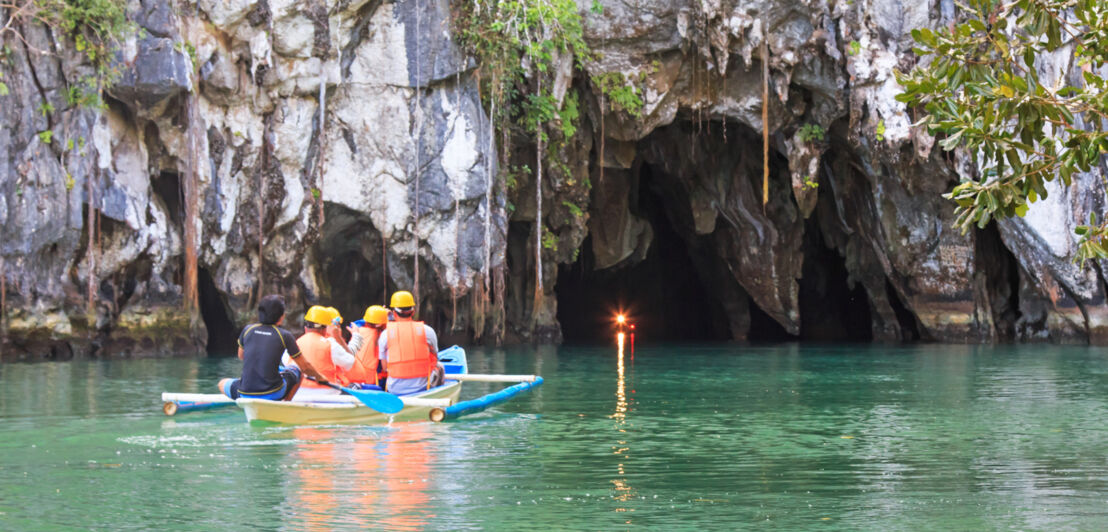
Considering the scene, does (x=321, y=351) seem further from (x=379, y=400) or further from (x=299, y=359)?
(x=379, y=400)

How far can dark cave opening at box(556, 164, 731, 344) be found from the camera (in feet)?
132

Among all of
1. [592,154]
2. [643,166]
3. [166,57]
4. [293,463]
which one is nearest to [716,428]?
[293,463]

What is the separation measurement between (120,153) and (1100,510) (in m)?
21.6

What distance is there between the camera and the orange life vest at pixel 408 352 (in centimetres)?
1308

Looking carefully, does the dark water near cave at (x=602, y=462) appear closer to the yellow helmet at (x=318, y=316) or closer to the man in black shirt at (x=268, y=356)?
the man in black shirt at (x=268, y=356)

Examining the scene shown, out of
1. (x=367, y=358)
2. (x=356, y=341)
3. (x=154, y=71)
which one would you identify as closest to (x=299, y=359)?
(x=367, y=358)

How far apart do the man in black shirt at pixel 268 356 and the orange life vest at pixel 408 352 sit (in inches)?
46.2

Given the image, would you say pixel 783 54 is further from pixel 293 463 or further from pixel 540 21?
pixel 293 463

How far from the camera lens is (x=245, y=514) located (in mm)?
7004

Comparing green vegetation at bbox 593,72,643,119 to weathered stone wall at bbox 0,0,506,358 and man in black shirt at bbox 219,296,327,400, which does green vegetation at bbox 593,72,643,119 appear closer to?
weathered stone wall at bbox 0,0,506,358

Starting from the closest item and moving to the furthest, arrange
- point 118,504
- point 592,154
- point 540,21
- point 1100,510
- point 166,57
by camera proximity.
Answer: point 1100,510, point 118,504, point 166,57, point 540,21, point 592,154

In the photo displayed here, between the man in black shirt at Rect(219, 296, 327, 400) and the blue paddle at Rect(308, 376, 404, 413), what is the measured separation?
2.18ft

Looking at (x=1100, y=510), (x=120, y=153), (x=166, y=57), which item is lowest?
(x=1100, y=510)

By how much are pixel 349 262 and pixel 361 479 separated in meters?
22.1
